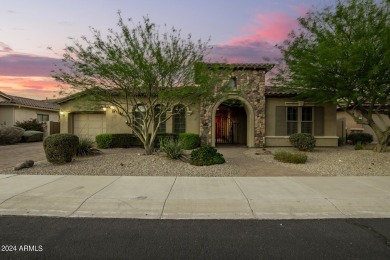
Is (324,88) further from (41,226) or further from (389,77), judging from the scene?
(41,226)

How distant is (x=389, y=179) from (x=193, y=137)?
10488 mm

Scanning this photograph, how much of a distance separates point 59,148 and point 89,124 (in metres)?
10.7

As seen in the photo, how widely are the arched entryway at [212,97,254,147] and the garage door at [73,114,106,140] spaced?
28.7ft

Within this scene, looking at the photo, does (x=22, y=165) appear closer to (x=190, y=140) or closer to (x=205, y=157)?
(x=205, y=157)

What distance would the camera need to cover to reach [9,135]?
1930cm

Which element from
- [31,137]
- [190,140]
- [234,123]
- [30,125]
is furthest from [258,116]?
[30,125]

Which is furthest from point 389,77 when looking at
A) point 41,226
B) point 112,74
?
point 41,226

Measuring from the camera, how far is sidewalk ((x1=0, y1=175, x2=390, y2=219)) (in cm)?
537

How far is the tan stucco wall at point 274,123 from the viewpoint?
59.4ft

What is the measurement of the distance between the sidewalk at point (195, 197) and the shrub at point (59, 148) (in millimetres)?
1676

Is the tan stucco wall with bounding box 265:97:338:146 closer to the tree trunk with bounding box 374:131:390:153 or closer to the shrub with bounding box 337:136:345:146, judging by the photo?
the shrub with bounding box 337:136:345:146

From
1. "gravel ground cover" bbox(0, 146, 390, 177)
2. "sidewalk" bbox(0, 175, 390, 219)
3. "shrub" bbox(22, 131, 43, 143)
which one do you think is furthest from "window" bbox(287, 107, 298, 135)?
"shrub" bbox(22, 131, 43, 143)

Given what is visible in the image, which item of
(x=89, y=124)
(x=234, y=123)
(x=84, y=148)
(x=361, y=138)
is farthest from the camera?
(x=234, y=123)

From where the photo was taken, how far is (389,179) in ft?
27.5
